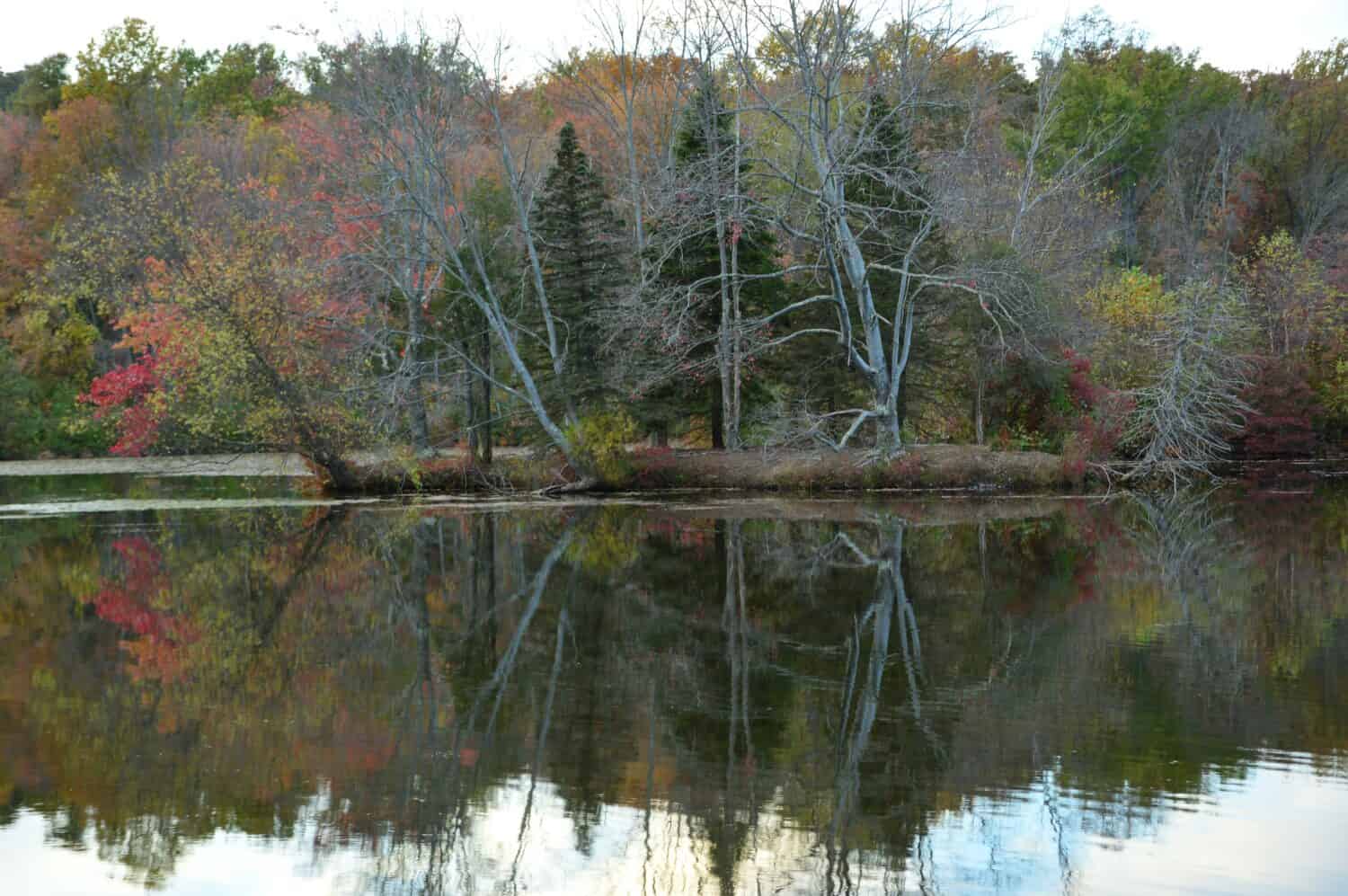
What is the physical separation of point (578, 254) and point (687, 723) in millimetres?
23818

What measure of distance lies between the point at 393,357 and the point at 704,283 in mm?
8728

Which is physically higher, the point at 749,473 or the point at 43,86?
the point at 43,86

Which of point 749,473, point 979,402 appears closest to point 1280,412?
point 979,402

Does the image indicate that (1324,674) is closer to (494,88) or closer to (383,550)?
(383,550)

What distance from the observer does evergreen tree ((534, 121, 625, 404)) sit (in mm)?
31828

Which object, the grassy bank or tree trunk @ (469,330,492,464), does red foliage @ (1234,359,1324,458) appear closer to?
the grassy bank

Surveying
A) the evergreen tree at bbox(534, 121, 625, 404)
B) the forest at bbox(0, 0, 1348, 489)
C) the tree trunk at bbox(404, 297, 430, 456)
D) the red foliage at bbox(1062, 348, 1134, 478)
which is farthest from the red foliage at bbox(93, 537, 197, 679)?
the red foliage at bbox(1062, 348, 1134, 478)

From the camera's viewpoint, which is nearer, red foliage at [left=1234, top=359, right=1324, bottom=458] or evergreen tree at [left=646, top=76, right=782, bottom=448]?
evergreen tree at [left=646, top=76, right=782, bottom=448]

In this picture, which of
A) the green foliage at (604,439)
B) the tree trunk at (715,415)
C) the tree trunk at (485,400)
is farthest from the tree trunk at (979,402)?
the tree trunk at (485,400)

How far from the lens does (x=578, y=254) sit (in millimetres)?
32500

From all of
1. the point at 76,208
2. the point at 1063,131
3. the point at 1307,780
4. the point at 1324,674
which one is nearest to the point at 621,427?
the point at 1324,674

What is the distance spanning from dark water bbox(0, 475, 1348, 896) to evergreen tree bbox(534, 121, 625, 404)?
12.8m

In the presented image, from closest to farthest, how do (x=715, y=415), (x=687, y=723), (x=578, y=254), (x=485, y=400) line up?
1. (x=687, y=723)
2. (x=578, y=254)
3. (x=715, y=415)
4. (x=485, y=400)

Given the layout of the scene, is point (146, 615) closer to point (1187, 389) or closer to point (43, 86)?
point (1187, 389)
